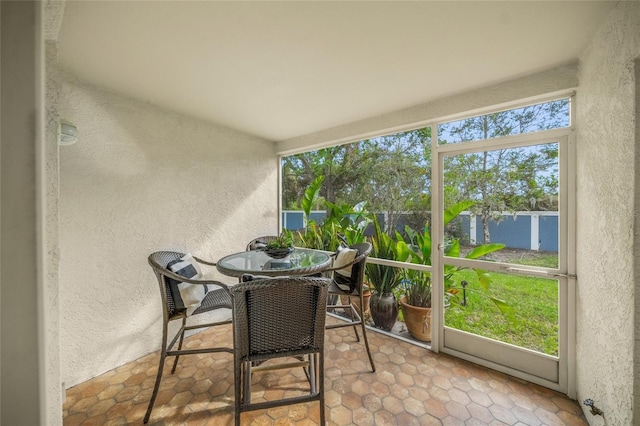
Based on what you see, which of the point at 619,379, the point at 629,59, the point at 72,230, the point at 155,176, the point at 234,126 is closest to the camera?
the point at 629,59

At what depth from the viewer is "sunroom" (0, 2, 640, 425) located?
1.41ft

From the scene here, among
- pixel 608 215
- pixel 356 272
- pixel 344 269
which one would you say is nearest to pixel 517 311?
pixel 608 215

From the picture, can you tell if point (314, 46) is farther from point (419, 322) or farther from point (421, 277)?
point (419, 322)

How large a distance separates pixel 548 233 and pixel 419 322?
145 cm

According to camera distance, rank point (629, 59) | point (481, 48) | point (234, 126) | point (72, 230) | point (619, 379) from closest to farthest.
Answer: point (629, 59)
point (619, 379)
point (481, 48)
point (72, 230)
point (234, 126)

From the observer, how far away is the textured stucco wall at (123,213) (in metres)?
2.01

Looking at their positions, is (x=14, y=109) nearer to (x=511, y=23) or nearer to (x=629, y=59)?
(x=511, y=23)

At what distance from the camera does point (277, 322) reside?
145 centimetres

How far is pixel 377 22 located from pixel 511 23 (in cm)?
77

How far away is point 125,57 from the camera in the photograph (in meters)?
1.71

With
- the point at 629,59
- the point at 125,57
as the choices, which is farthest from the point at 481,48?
the point at 125,57

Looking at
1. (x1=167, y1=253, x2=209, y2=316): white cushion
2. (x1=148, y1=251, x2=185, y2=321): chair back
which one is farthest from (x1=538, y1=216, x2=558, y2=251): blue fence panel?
(x1=148, y1=251, x2=185, y2=321): chair back

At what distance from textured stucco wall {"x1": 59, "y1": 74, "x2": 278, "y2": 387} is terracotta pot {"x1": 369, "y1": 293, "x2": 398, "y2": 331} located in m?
2.02

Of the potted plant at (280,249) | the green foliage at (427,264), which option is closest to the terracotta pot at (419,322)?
the green foliage at (427,264)
